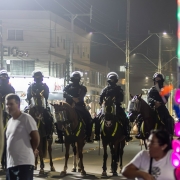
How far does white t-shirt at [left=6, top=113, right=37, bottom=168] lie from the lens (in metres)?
8.50

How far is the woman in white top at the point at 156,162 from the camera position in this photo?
6219 millimetres

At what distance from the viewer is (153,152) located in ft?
20.5

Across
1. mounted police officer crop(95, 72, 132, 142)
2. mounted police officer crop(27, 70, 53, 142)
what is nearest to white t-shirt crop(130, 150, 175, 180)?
mounted police officer crop(95, 72, 132, 142)

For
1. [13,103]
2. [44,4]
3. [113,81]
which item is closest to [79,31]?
[44,4]

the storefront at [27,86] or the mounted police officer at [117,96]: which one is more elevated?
the storefront at [27,86]

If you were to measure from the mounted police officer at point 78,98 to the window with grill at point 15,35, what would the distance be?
3695 cm

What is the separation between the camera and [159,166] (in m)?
6.26

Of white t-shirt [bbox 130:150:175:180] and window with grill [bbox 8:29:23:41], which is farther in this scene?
window with grill [bbox 8:29:23:41]

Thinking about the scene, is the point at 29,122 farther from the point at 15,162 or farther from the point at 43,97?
the point at 43,97

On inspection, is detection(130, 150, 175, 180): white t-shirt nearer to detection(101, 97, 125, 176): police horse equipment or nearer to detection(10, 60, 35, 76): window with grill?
detection(101, 97, 125, 176): police horse equipment

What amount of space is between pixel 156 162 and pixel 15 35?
1880 inches

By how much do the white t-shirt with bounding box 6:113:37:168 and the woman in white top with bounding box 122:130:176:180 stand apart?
8.76 feet

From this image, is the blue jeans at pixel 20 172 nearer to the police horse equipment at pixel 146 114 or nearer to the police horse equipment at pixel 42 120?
the police horse equipment at pixel 42 120

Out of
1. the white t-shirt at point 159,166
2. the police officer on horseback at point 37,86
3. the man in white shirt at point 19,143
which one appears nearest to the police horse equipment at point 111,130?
the police officer on horseback at point 37,86
